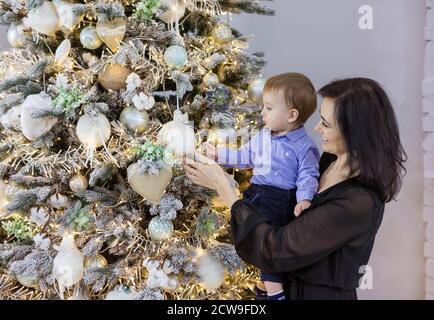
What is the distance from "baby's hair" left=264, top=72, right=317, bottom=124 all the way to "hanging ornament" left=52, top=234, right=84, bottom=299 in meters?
0.69

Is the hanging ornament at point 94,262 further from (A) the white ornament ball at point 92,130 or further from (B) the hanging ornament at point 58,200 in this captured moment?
(A) the white ornament ball at point 92,130

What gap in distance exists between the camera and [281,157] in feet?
4.23

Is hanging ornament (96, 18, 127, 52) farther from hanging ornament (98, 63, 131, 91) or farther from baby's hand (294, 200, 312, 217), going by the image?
baby's hand (294, 200, 312, 217)

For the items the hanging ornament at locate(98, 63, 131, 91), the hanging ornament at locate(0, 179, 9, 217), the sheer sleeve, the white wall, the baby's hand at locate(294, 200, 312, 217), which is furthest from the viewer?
the white wall

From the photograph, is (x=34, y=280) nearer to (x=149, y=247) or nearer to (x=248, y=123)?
(x=149, y=247)

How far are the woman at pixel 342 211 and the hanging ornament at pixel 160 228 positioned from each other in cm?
18

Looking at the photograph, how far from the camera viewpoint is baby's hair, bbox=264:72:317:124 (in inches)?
50.1

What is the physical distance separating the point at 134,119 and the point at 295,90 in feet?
1.44

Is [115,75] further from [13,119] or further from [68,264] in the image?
[68,264]

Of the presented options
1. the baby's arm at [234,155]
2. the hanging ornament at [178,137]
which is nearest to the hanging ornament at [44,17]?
the hanging ornament at [178,137]

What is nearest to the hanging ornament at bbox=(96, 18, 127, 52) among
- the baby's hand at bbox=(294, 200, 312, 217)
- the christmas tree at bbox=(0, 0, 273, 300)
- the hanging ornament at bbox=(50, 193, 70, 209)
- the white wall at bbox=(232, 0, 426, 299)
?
the christmas tree at bbox=(0, 0, 273, 300)

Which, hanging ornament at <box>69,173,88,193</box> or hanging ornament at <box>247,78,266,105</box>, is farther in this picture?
hanging ornament at <box>247,78,266,105</box>

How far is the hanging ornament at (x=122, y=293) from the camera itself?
126 centimetres

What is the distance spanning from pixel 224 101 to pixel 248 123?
135 millimetres
